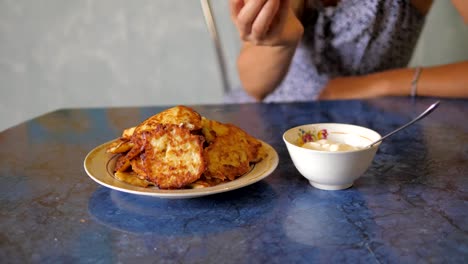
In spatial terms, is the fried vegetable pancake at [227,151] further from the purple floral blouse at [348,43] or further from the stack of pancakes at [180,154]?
the purple floral blouse at [348,43]

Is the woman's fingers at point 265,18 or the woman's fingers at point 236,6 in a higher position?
the woman's fingers at point 236,6

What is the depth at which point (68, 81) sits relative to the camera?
271 cm

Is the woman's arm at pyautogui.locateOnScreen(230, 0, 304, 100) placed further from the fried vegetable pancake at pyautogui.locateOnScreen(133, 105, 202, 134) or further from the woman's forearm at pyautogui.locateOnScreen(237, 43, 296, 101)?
the fried vegetable pancake at pyautogui.locateOnScreen(133, 105, 202, 134)

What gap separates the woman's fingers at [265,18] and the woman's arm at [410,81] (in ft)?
1.54

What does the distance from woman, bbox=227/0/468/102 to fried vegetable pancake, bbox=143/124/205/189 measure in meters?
0.55

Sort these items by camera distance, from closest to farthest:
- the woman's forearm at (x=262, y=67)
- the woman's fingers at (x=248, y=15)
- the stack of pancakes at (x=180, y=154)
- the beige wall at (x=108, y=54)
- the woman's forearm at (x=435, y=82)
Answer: the stack of pancakes at (x=180, y=154) < the woman's fingers at (x=248, y=15) < the woman's forearm at (x=435, y=82) < the woman's forearm at (x=262, y=67) < the beige wall at (x=108, y=54)

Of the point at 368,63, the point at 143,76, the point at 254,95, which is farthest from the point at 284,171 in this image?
the point at 143,76

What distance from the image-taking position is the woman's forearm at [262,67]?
1.35 meters

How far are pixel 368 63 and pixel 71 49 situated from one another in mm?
1720

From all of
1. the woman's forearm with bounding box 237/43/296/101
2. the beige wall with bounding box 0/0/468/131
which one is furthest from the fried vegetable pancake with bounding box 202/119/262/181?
the beige wall with bounding box 0/0/468/131

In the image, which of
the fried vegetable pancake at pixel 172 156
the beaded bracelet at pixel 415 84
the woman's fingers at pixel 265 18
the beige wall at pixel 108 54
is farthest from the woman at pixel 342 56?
the beige wall at pixel 108 54

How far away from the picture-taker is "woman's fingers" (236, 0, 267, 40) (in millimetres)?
879

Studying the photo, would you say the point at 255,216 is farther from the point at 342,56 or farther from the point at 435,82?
the point at 342,56

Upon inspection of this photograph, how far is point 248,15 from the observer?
901 millimetres
